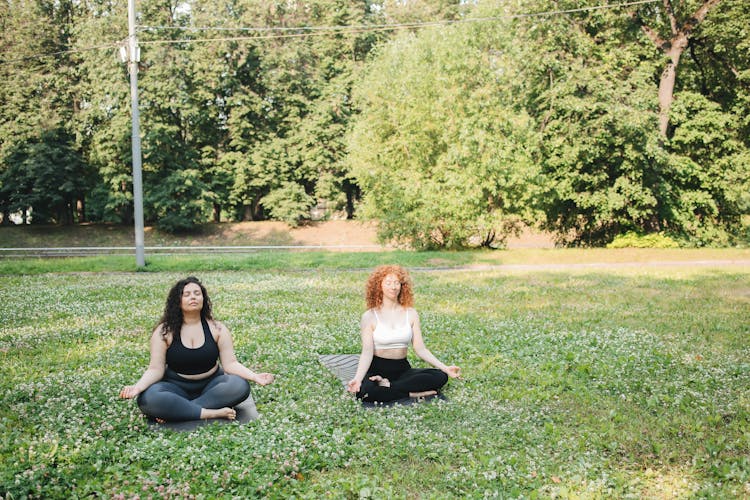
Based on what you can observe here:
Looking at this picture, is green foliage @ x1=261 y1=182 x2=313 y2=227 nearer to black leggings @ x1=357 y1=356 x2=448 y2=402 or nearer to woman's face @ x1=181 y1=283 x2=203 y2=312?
black leggings @ x1=357 y1=356 x2=448 y2=402

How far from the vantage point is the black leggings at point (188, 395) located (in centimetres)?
680

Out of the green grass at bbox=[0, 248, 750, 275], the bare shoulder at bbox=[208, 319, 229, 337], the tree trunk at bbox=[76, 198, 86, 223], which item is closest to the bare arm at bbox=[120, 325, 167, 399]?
the bare shoulder at bbox=[208, 319, 229, 337]

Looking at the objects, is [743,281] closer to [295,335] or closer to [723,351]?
[723,351]

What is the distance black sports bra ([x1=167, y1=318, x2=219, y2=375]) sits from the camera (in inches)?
279

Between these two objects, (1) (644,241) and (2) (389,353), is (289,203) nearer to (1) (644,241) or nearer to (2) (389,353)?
(1) (644,241)

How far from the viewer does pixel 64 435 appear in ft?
21.0

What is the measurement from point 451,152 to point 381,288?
2245 cm

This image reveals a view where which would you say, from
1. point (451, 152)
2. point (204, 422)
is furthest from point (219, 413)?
point (451, 152)

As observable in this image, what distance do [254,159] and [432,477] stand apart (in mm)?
51637

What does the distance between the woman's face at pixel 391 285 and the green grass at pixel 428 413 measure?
4.61 feet

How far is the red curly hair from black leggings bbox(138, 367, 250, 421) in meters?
1.93

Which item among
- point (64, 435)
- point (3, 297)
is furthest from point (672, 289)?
point (3, 297)

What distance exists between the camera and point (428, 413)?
727 centimetres

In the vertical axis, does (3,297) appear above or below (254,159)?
below
